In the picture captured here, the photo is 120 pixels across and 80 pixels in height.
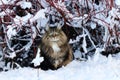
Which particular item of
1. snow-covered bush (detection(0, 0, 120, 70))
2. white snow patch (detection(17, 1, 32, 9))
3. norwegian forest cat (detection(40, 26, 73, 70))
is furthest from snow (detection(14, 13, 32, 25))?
norwegian forest cat (detection(40, 26, 73, 70))

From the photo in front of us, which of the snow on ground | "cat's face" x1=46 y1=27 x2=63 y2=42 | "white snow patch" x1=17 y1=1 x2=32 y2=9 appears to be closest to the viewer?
the snow on ground

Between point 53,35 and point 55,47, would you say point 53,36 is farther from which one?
point 55,47

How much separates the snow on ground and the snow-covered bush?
0.26 metres

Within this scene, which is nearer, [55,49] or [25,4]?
[25,4]

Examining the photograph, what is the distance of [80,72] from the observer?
240 inches

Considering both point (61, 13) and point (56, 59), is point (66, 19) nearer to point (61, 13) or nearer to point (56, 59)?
point (61, 13)

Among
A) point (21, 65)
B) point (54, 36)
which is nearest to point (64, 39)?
point (54, 36)

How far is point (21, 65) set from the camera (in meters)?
7.26

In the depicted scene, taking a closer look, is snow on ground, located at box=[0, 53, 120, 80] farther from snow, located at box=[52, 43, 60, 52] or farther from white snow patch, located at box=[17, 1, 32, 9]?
white snow patch, located at box=[17, 1, 32, 9]

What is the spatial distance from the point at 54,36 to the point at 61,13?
1.28ft

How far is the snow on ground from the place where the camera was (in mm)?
5906

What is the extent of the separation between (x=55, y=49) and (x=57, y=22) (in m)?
0.66

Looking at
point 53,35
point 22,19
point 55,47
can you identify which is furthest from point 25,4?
point 55,47

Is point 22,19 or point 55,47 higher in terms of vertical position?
point 22,19
